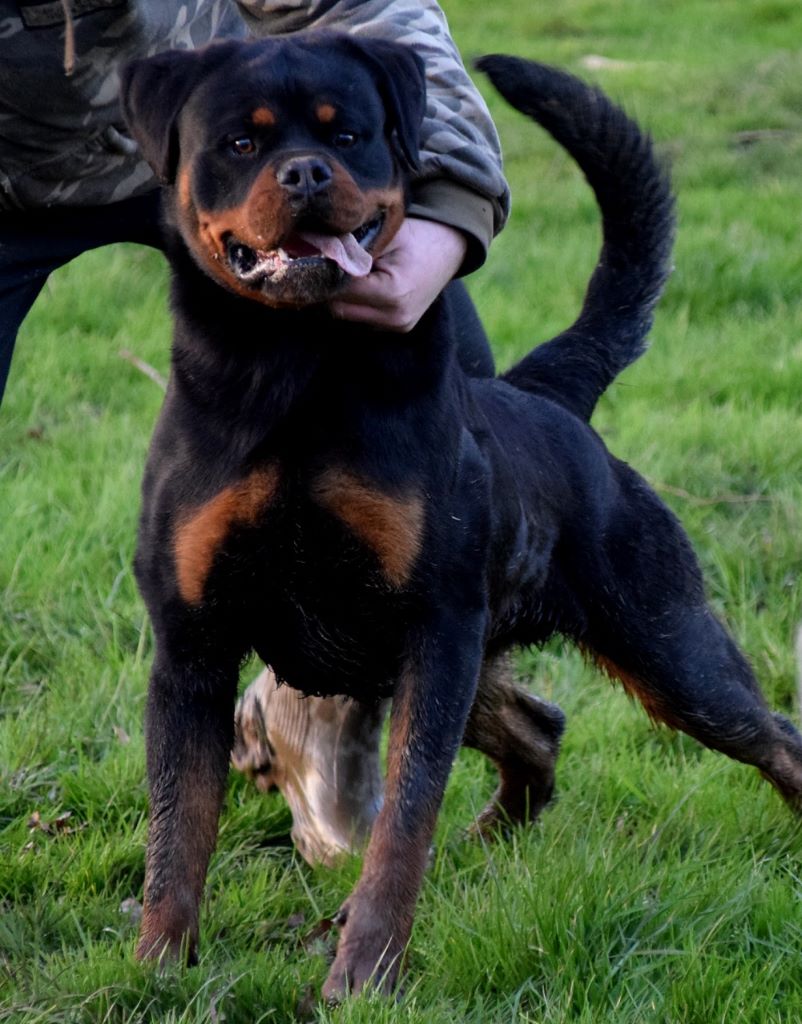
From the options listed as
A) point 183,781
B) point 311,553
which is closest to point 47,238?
point 311,553

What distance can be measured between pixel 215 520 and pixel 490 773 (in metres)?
1.70

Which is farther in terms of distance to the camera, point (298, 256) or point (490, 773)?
point (490, 773)

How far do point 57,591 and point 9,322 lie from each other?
139 centimetres

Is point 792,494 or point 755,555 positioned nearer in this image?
point 755,555

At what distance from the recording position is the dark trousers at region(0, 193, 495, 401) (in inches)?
136

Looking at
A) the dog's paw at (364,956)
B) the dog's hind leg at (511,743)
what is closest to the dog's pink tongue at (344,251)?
the dog's paw at (364,956)

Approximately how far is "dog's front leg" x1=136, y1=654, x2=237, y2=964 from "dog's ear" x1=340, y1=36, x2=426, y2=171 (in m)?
1.01

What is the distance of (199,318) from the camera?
2.92m

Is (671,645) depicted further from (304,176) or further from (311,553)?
(304,176)

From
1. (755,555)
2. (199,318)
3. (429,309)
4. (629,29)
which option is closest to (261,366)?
(199,318)

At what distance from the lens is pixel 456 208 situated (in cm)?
305

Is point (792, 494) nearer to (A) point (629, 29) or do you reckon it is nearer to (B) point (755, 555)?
(B) point (755, 555)

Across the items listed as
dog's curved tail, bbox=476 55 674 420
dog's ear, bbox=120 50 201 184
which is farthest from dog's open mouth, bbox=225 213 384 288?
dog's curved tail, bbox=476 55 674 420

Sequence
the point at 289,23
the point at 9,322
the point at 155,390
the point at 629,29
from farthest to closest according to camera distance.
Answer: the point at 629,29
the point at 155,390
the point at 9,322
the point at 289,23
